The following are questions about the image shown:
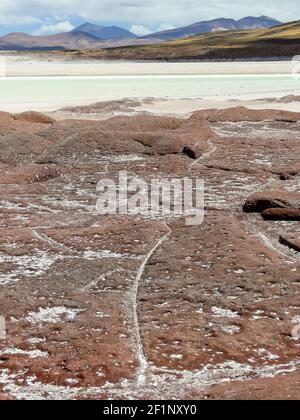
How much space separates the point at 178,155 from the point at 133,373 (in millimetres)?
Result: 4282

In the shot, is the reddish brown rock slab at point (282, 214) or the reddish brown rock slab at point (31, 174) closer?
the reddish brown rock slab at point (282, 214)

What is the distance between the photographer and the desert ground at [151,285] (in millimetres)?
2873

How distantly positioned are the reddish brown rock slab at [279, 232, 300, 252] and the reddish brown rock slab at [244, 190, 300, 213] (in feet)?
1.90

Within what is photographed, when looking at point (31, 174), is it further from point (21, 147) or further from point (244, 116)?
point (244, 116)

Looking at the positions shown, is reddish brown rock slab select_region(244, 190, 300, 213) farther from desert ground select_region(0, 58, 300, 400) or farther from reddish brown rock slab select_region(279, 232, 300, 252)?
reddish brown rock slab select_region(279, 232, 300, 252)

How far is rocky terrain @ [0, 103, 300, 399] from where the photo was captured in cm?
287

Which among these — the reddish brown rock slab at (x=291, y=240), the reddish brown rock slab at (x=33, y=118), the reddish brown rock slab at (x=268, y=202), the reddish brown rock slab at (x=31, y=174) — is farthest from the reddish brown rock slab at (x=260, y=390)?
the reddish brown rock slab at (x=33, y=118)

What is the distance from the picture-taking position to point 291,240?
4352 millimetres

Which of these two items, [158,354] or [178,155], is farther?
[178,155]

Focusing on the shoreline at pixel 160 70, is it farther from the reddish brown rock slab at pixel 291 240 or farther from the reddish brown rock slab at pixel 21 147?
the reddish brown rock slab at pixel 291 240

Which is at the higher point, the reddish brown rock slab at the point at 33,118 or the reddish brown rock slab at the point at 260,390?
the reddish brown rock slab at the point at 33,118

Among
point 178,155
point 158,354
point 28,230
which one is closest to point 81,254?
point 28,230
